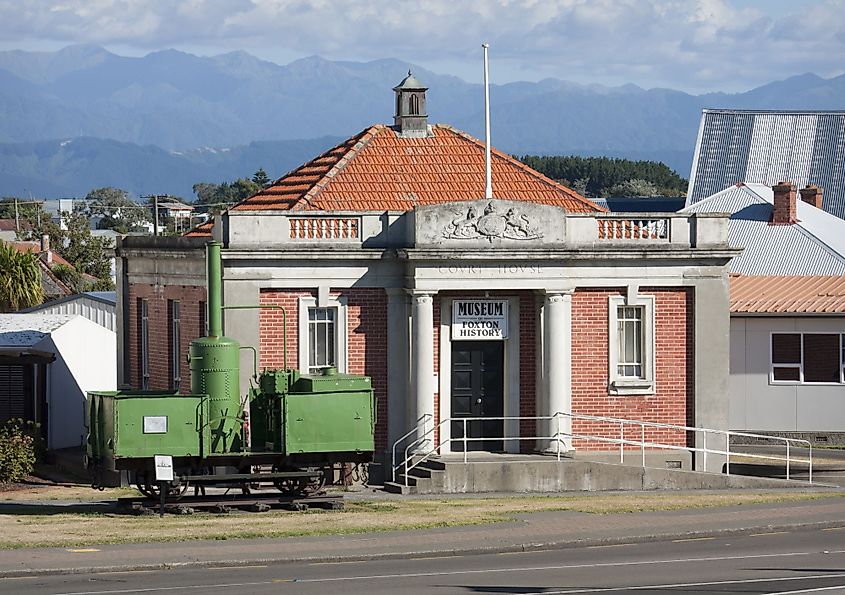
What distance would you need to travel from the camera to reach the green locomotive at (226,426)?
2755 cm

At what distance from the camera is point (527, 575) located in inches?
840

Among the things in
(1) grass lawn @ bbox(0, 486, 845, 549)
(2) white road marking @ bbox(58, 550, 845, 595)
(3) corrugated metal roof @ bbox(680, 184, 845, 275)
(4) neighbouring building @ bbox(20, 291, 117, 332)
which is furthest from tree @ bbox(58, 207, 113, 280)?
(2) white road marking @ bbox(58, 550, 845, 595)

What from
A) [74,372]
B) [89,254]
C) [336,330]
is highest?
[89,254]

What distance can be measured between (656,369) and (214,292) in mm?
9922

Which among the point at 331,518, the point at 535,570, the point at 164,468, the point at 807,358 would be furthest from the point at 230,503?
the point at 807,358

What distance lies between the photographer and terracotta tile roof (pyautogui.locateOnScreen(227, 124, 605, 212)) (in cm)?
3688

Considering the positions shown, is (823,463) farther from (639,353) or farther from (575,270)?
(575,270)

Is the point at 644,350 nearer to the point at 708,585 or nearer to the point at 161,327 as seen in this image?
the point at 161,327

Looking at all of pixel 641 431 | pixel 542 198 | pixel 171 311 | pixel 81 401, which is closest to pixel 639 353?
pixel 641 431

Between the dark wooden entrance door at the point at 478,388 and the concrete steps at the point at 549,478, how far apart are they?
4.79 feet

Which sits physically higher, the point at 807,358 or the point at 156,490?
the point at 807,358

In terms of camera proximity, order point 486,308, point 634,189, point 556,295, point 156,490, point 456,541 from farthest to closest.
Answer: point 634,189
point 486,308
point 556,295
point 156,490
point 456,541

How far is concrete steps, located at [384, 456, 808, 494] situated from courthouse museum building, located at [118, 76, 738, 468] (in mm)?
1189

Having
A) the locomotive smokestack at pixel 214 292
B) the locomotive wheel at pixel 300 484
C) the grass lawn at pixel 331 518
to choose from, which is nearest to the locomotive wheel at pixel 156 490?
the grass lawn at pixel 331 518
